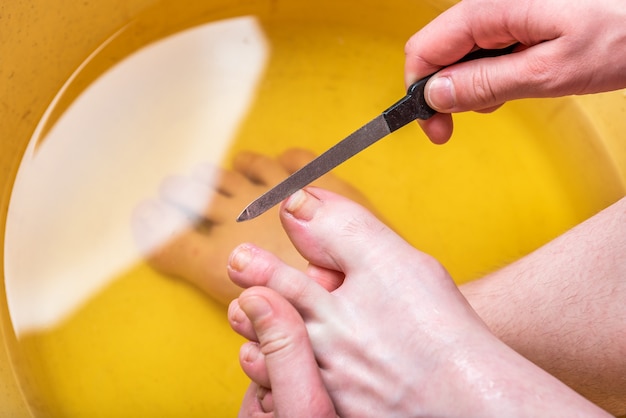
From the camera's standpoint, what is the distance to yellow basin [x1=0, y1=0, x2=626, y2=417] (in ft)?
2.98

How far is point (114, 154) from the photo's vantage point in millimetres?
990

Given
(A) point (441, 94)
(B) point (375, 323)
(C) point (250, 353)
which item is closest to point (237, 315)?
(C) point (250, 353)

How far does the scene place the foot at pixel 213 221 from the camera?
0.94 m

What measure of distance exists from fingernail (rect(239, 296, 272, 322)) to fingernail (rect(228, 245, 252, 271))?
58 mm

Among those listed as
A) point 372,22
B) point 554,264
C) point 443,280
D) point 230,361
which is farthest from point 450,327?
point 372,22

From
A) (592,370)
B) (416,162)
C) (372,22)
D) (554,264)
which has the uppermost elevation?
(372,22)

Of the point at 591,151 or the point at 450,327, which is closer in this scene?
the point at 450,327

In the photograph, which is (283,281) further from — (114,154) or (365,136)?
(114,154)

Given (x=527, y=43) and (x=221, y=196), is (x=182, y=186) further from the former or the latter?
(x=527, y=43)

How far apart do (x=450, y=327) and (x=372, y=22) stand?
2.16 ft

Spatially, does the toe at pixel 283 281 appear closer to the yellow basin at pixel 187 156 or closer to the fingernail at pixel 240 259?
the fingernail at pixel 240 259

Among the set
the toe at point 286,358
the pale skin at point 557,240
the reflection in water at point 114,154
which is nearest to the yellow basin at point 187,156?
the reflection in water at point 114,154

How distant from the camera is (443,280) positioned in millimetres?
630

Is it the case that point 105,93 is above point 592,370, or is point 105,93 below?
above
